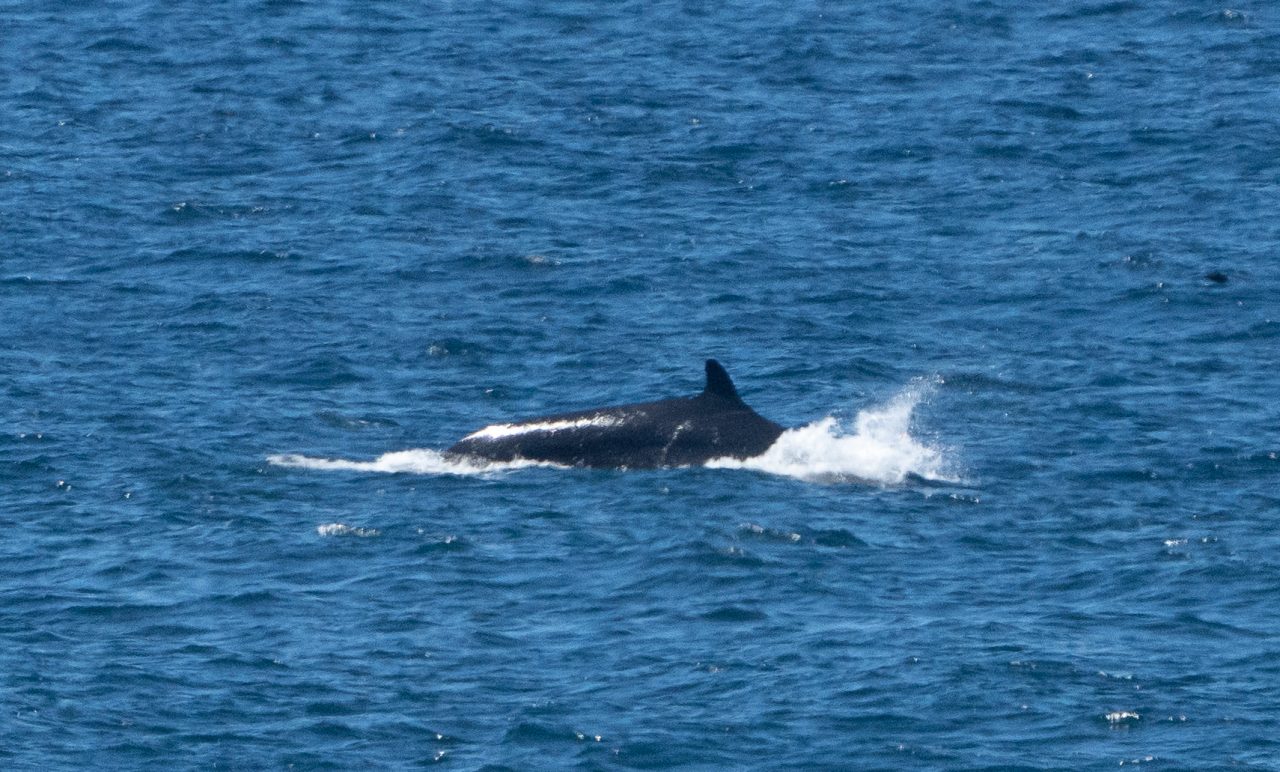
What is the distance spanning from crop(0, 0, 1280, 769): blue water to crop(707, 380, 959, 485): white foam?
113 millimetres

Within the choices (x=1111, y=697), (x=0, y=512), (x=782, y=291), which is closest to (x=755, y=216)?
(x=782, y=291)

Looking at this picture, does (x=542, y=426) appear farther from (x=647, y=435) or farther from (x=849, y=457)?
(x=849, y=457)

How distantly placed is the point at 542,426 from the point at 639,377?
14.5 feet

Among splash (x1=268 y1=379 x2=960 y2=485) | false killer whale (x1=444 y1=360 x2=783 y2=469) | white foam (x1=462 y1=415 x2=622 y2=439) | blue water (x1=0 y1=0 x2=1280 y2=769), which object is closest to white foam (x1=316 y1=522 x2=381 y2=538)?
blue water (x1=0 y1=0 x2=1280 y2=769)

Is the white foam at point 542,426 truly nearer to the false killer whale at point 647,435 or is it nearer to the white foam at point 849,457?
the false killer whale at point 647,435

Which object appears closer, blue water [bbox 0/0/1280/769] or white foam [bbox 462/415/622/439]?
blue water [bbox 0/0/1280/769]

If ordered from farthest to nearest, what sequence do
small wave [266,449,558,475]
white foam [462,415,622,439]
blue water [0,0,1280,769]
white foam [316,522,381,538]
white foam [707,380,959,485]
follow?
1. white foam [462,415,622,439]
2. small wave [266,449,558,475]
3. white foam [707,380,959,485]
4. white foam [316,522,381,538]
5. blue water [0,0,1280,769]

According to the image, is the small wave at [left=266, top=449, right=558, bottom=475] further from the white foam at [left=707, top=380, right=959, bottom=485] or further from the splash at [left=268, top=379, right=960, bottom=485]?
the white foam at [left=707, top=380, right=959, bottom=485]

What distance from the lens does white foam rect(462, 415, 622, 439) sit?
111 feet

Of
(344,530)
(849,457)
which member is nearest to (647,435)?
(849,457)

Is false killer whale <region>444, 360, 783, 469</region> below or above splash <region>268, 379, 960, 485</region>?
above

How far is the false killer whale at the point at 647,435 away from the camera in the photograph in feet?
109

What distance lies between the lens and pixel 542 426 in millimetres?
34000

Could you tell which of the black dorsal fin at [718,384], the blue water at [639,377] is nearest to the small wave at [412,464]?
the blue water at [639,377]
